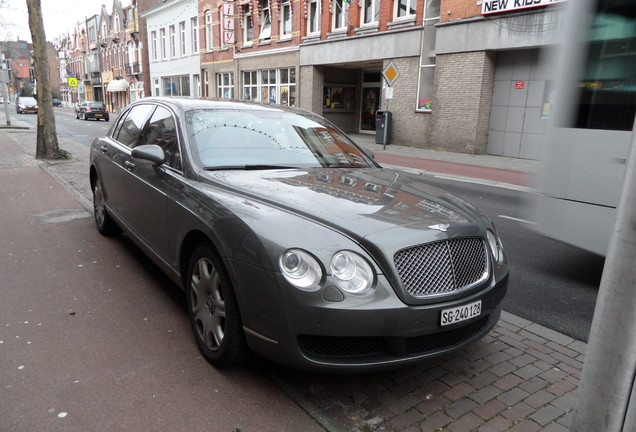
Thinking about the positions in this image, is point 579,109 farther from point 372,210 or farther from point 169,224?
point 169,224

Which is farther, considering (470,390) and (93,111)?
(93,111)

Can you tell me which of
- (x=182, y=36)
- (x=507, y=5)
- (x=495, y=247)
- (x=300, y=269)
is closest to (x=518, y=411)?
(x=495, y=247)

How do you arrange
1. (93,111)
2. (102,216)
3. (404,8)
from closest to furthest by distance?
(102,216), (404,8), (93,111)

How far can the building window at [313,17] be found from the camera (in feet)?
83.2

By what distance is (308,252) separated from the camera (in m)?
2.53

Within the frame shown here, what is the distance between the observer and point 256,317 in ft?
8.73

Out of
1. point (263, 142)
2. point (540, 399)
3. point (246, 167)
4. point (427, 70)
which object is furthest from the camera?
point (427, 70)

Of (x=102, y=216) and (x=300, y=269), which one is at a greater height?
(x=300, y=269)

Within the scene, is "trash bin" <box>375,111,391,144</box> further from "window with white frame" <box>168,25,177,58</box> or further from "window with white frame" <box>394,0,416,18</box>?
"window with white frame" <box>168,25,177,58</box>

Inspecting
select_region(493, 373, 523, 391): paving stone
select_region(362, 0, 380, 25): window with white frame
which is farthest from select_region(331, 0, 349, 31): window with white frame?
select_region(493, 373, 523, 391): paving stone

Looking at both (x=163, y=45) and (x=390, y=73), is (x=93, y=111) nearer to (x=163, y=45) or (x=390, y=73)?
(x=163, y=45)

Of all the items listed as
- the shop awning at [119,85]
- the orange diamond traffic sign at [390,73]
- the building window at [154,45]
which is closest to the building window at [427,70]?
the orange diamond traffic sign at [390,73]

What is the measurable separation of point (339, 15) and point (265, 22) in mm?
7463

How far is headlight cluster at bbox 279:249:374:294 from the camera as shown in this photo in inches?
98.4
